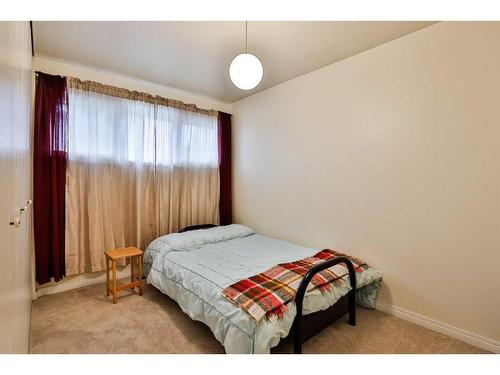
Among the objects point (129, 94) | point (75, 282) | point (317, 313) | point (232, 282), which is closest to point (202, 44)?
point (129, 94)

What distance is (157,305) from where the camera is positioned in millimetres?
2389

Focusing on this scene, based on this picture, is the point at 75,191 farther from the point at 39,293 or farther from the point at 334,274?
the point at 334,274

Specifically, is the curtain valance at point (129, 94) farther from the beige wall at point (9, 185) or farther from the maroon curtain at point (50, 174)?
the beige wall at point (9, 185)

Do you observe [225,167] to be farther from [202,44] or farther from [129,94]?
[202,44]

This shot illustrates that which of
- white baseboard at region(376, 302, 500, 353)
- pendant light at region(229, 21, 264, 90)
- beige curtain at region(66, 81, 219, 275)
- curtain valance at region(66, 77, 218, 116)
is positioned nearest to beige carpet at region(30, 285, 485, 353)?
white baseboard at region(376, 302, 500, 353)

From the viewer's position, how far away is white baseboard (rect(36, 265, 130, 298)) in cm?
253

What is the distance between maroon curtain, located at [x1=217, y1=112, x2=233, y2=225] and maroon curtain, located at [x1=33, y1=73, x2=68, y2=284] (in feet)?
6.43

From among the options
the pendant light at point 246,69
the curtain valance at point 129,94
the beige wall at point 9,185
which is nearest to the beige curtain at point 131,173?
the curtain valance at point 129,94

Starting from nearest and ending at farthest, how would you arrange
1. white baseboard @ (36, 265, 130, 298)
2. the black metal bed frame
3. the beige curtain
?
the black metal bed frame → white baseboard @ (36, 265, 130, 298) → the beige curtain

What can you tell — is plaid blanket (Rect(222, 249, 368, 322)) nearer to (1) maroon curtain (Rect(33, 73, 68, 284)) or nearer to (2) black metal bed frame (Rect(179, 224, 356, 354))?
(2) black metal bed frame (Rect(179, 224, 356, 354))

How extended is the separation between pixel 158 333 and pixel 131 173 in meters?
1.87

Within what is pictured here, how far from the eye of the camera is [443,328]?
1983 millimetres

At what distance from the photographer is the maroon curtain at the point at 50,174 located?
239 centimetres

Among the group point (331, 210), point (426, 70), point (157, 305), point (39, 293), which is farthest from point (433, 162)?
point (39, 293)
